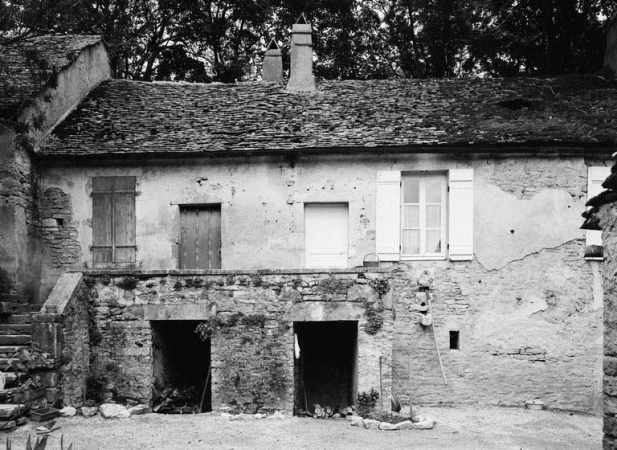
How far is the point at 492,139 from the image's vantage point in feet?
38.8

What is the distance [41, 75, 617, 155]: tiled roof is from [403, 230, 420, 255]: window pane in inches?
71.7

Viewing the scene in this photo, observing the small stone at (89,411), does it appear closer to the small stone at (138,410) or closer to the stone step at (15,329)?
the small stone at (138,410)

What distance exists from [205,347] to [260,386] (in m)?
2.62

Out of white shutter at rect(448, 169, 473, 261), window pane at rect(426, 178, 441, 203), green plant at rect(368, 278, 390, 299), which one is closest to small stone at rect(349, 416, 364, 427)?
green plant at rect(368, 278, 390, 299)

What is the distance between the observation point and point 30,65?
36.2ft

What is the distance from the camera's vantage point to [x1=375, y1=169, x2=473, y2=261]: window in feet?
39.1

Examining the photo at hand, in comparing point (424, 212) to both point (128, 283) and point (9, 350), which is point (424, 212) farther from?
point (9, 350)

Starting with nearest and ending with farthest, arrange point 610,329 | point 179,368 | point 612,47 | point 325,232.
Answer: point 610,329 < point 179,368 < point 325,232 < point 612,47

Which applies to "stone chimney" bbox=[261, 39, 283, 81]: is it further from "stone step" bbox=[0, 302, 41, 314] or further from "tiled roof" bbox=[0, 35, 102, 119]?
"stone step" bbox=[0, 302, 41, 314]

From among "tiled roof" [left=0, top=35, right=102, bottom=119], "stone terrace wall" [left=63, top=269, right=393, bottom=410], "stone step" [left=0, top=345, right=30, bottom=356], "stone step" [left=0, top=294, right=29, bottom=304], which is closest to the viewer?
"stone step" [left=0, top=345, right=30, bottom=356]

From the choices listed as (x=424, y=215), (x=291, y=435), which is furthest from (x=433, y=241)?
(x=291, y=435)

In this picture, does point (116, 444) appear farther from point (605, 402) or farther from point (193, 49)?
point (193, 49)

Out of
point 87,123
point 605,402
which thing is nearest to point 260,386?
Result: point 605,402

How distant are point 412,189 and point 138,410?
6.84 m
